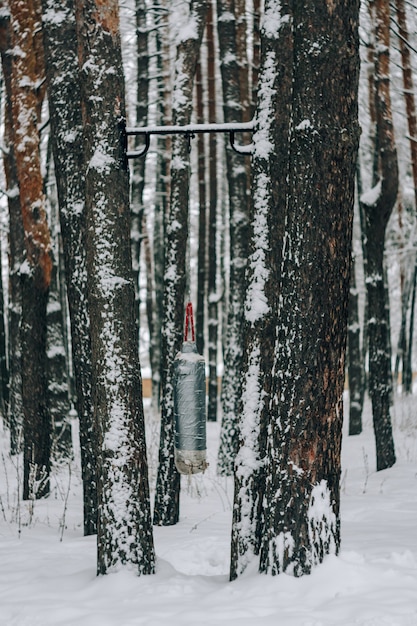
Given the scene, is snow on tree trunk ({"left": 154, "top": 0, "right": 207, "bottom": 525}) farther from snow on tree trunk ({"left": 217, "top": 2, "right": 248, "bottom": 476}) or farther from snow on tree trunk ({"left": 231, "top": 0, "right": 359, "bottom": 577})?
snow on tree trunk ({"left": 231, "top": 0, "right": 359, "bottom": 577})

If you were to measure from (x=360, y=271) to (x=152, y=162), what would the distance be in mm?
9208

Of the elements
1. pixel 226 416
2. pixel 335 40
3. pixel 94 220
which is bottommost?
pixel 226 416

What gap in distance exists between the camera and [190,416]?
5.02m

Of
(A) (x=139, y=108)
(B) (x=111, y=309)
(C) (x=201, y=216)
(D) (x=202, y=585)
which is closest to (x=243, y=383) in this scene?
(B) (x=111, y=309)

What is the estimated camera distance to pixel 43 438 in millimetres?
8516

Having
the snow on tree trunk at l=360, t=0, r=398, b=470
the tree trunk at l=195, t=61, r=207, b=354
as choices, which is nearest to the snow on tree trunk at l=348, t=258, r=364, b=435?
the tree trunk at l=195, t=61, r=207, b=354

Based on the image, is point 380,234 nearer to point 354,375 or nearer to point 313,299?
point 354,375

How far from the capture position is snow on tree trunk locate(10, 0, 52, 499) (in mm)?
8508

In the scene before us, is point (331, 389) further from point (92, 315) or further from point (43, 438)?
point (43, 438)

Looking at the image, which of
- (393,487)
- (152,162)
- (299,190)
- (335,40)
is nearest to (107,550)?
(299,190)

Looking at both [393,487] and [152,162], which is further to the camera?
[152,162]

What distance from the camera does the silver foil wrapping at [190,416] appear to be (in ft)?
16.4

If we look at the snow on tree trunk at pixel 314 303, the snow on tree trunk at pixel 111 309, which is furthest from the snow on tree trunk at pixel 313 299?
the snow on tree trunk at pixel 111 309

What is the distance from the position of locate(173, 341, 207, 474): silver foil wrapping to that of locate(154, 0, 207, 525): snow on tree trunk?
223 centimetres
